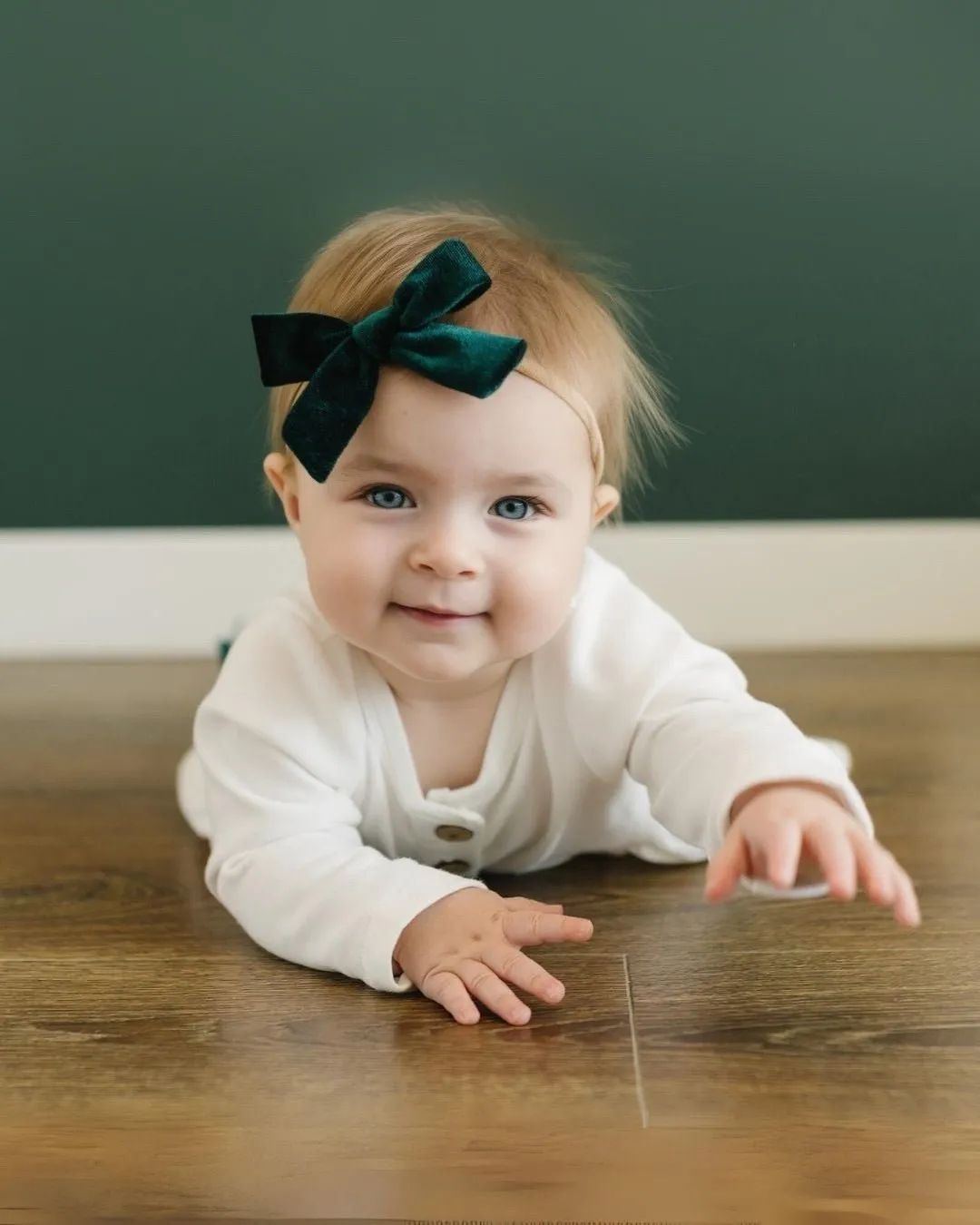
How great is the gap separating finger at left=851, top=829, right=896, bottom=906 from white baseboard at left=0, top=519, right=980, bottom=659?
1019mm

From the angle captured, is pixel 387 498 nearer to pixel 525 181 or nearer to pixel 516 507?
pixel 516 507

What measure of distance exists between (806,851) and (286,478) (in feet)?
1.54

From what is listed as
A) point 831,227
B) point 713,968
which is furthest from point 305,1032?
point 831,227

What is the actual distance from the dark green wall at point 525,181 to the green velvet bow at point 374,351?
78cm

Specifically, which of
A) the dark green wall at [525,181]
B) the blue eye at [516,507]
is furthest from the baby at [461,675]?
the dark green wall at [525,181]

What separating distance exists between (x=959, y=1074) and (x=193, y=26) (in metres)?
1.40

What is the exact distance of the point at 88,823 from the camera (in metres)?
1.34

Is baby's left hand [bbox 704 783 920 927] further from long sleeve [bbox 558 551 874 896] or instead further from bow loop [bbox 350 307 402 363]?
bow loop [bbox 350 307 402 363]

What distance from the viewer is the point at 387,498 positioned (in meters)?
0.98

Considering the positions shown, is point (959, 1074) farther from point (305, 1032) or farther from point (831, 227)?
point (831, 227)

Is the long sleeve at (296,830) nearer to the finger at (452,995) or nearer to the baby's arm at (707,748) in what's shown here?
the finger at (452,995)

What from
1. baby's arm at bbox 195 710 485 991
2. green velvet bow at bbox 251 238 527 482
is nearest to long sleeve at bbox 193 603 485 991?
baby's arm at bbox 195 710 485 991

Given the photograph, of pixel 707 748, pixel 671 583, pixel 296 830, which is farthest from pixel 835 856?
pixel 671 583

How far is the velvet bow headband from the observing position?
0.91 meters
